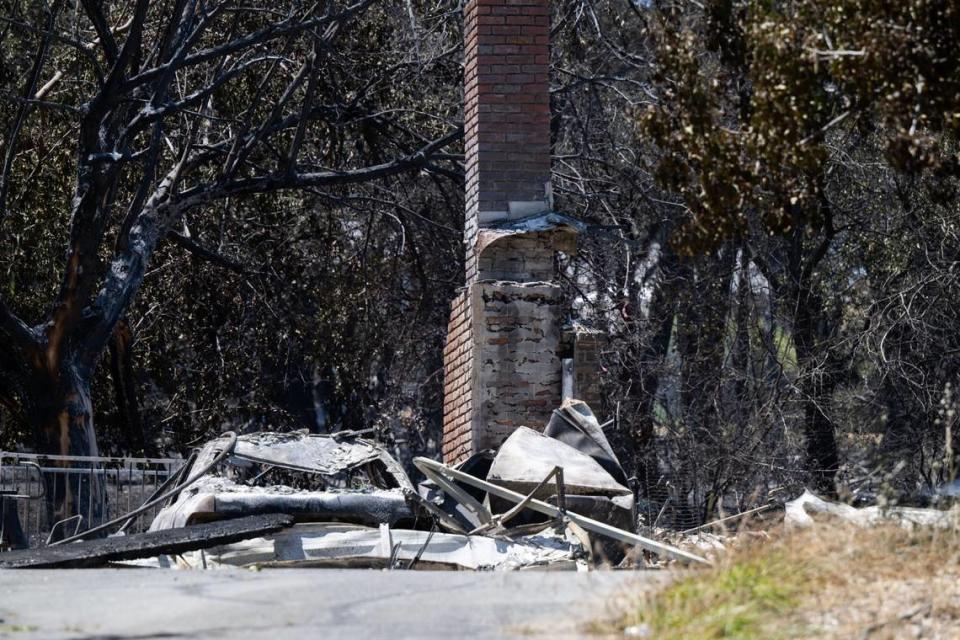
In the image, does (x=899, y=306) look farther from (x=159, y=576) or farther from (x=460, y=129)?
(x=159, y=576)

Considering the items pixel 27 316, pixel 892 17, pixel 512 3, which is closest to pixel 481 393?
pixel 512 3

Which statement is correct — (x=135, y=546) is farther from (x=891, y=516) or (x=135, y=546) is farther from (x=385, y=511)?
(x=891, y=516)

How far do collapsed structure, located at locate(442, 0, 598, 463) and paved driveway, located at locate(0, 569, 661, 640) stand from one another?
580cm

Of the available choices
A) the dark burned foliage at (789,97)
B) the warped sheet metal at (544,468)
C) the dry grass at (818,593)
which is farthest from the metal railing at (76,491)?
the dry grass at (818,593)

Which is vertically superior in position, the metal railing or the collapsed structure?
the collapsed structure

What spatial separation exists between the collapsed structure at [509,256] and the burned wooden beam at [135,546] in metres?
3.70

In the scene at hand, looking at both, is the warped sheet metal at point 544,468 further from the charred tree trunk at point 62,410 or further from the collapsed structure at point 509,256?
the charred tree trunk at point 62,410

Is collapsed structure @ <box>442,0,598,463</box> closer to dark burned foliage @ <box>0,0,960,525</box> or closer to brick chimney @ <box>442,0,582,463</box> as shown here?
brick chimney @ <box>442,0,582,463</box>

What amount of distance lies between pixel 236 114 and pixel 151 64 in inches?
84.7

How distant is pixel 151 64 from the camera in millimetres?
17594

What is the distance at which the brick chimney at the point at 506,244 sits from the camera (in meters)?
12.6

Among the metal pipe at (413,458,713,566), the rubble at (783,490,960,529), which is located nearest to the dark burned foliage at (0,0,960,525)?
the metal pipe at (413,458,713,566)

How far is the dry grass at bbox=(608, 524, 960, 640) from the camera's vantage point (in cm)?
473

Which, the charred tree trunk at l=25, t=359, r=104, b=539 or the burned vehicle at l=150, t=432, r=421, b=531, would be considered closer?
the burned vehicle at l=150, t=432, r=421, b=531
